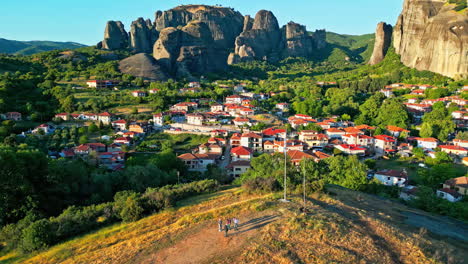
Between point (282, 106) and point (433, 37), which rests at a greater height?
point (433, 37)

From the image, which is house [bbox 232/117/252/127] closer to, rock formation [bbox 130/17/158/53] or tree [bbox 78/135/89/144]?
tree [bbox 78/135/89/144]

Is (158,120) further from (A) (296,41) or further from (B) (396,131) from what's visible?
(A) (296,41)

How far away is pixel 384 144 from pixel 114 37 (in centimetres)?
10993

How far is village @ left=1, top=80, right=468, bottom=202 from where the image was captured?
124 ft

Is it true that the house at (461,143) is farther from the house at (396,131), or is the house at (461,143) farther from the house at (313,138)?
the house at (313,138)

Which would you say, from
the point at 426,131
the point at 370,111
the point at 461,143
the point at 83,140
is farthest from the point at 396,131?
the point at 83,140

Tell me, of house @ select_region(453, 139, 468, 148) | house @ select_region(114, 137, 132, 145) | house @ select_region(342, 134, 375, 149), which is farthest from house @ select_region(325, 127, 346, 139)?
house @ select_region(114, 137, 132, 145)

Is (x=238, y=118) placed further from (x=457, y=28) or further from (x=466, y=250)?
(x=457, y=28)

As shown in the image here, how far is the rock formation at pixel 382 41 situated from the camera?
110 m

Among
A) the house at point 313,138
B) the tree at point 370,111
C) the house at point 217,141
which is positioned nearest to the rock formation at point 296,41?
the tree at point 370,111

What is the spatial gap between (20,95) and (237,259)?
224 ft

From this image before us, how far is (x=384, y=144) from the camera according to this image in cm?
4738

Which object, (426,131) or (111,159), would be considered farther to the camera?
(426,131)

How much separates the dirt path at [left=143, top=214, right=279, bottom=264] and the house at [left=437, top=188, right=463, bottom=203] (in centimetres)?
2400
